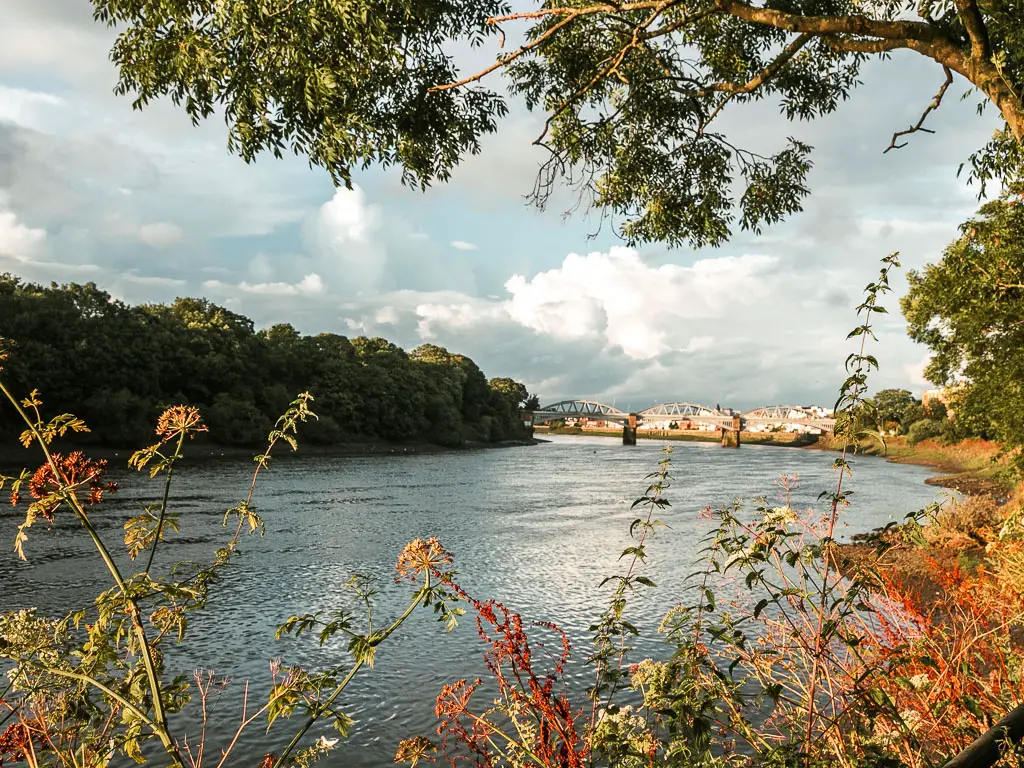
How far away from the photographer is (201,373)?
2365 inches

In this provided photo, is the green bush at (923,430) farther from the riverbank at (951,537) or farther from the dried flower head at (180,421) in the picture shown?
the dried flower head at (180,421)

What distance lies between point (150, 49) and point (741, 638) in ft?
29.3

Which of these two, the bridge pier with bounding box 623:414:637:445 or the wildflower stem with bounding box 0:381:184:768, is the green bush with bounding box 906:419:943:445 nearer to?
the bridge pier with bounding box 623:414:637:445

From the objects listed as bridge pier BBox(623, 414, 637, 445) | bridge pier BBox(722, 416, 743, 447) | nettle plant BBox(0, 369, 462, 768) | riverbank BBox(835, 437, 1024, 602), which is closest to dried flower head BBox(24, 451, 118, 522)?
nettle plant BBox(0, 369, 462, 768)

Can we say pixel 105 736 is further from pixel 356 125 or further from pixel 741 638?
pixel 356 125

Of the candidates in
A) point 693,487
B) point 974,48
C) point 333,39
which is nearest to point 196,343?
point 693,487

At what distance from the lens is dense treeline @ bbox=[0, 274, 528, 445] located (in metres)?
47.4

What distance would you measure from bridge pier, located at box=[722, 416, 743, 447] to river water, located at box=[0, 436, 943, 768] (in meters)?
85.3

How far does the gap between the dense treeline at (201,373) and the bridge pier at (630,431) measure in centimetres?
4051

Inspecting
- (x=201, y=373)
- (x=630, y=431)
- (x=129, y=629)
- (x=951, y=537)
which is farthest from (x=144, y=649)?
(x=630, y=431)

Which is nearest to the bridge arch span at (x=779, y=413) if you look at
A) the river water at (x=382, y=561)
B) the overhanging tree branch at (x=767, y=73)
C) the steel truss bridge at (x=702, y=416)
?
the steel truss bridge at (x=702, y=416)

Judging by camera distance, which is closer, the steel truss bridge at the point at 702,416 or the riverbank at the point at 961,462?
the riverbank at the point at 961,462

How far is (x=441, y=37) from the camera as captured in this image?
34.1ft

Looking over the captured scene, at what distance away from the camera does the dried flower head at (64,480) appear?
3115 millimetres
